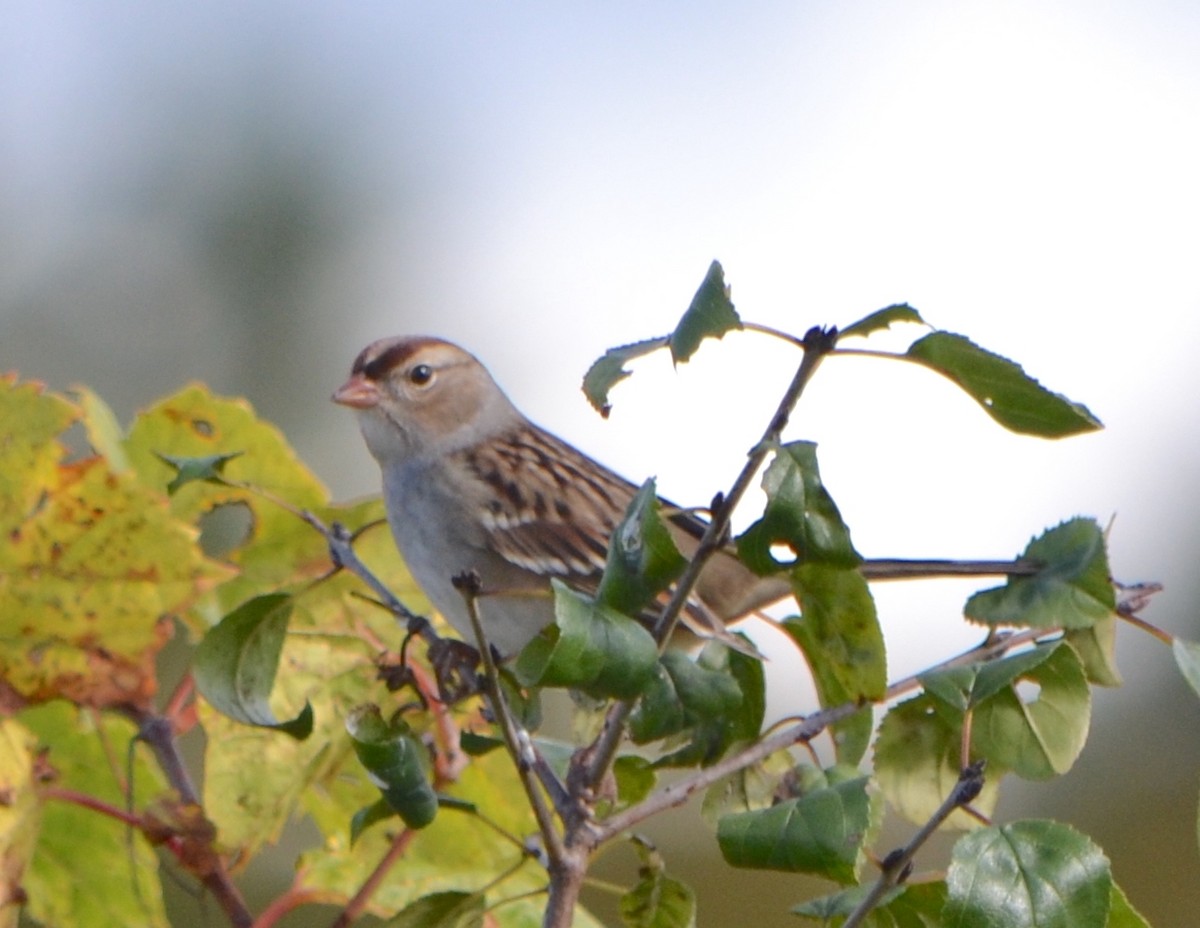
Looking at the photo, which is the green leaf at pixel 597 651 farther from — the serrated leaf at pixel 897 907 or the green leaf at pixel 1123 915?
the green leaf at pixel 1123 915

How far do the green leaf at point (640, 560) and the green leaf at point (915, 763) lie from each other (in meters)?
0.35

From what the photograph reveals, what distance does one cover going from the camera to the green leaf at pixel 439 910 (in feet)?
4.15

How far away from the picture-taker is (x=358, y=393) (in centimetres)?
299

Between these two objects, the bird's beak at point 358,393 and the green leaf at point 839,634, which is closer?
the green leaf at point 839,634

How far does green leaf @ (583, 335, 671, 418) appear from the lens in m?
1.11

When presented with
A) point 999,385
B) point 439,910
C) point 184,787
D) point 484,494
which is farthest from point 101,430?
point 484,494

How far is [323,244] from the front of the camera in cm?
1013

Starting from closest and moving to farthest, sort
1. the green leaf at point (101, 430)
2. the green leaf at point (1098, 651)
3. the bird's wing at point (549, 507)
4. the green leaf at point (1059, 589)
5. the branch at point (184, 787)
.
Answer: the green leaf at point (1059, 589) < the green leaf at point (1098, 651) < the branch at point (184, 787) < the green leaf at point (101, 430) < the bird's wing at point (549, 507)

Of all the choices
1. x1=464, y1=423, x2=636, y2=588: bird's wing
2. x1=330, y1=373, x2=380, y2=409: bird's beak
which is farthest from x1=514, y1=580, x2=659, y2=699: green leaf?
x1=330, y1=373, x2=380, y2=409: bird's beak

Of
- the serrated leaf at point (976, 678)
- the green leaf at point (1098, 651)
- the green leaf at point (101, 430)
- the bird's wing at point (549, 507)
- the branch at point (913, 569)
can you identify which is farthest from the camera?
the bird's wing at point (549, 507)

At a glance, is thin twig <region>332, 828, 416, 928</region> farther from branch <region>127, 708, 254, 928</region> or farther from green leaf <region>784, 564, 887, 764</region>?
green leaf <region>784, 564, 887, 764</region>

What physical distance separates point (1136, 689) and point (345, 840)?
20.1 ft

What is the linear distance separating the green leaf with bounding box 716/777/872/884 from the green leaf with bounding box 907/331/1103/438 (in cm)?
28

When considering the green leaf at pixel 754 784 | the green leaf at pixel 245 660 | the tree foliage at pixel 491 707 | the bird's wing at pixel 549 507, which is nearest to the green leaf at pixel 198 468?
the tree foliage at pixel 491 707
